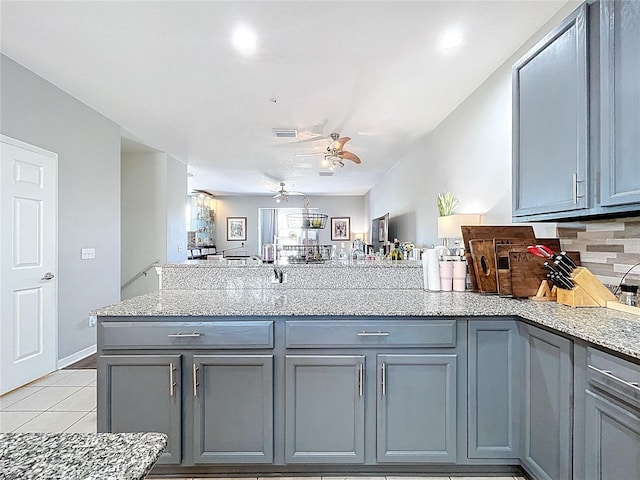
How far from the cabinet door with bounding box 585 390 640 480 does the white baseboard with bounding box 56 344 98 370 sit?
4157 mm

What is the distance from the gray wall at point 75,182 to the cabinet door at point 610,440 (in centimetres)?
412

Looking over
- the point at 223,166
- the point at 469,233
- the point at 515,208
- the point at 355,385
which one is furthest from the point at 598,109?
the point at 223,166

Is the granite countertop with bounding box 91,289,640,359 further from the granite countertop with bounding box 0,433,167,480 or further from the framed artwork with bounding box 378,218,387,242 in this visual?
the framed artwork with bounding box 378,218,387,242

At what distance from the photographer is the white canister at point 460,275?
2400 mm

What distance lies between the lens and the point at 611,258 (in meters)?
1.88

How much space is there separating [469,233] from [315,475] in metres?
1.67

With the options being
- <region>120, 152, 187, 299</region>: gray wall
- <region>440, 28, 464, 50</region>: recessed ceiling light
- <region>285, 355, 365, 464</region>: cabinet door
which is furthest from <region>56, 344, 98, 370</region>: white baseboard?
<region>440, 28, 464, 50</region>: recessed ceiling light

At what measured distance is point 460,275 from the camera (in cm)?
241

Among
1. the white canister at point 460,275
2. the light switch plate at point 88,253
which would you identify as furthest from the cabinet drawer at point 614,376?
the light switch plate at point 88,253

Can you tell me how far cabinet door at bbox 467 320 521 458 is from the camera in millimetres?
1804

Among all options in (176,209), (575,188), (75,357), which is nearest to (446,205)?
(575,188)

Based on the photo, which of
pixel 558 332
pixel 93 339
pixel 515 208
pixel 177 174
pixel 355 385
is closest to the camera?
pixel 558 332

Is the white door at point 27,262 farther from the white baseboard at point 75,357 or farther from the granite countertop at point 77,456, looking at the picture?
the granite countertop at point 77,456

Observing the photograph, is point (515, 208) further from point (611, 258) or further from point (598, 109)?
point (598, 109)
